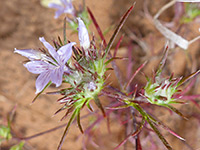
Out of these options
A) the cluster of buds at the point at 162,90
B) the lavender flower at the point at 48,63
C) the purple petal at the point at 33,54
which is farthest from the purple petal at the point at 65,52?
the cluster of buds at the point at 162,90

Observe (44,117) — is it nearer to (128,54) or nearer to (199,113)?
(128,54)

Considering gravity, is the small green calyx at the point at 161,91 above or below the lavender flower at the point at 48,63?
below

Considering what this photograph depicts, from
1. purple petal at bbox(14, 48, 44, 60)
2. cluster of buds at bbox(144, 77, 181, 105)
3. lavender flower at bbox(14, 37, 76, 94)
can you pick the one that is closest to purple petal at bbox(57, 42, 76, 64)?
lavender flower at bbox(14, 37, 76, 94)

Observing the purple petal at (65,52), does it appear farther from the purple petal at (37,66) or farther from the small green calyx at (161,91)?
the small green calyx at (161,91)

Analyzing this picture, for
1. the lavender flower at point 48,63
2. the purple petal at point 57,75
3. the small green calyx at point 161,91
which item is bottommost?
the small green calyx at point 161,91

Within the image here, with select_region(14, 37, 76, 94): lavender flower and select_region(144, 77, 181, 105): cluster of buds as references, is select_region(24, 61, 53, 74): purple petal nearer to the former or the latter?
select_region(14, 37, 76, 94): lavender flower

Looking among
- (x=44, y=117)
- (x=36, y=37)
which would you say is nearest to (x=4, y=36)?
(x=36, y=37)
